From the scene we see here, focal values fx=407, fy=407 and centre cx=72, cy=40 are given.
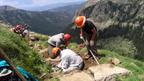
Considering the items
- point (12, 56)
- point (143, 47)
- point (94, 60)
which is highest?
point (12, 56)

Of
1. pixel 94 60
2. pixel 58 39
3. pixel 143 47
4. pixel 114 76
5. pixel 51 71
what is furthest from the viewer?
pixel 143 47

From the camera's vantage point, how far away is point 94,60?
19656mm

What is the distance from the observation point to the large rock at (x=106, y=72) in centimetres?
1585

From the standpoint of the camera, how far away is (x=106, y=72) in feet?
53.6

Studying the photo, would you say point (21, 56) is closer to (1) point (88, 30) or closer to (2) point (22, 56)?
(2) point (22, 56)

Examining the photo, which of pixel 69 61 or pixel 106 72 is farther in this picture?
pixel 69 61

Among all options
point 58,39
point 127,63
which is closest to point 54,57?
point 58,39

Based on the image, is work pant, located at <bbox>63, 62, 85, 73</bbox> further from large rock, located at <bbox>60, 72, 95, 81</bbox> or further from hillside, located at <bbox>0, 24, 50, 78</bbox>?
hillside, located at <bbox>0, 24, 50, 78</bbox>

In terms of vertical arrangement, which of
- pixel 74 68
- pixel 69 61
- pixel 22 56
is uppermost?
pixel 22 56

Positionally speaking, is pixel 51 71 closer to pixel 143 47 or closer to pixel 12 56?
pixel 12 56

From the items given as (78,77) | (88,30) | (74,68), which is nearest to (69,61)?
(74,68)

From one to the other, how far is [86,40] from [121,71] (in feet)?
15.6

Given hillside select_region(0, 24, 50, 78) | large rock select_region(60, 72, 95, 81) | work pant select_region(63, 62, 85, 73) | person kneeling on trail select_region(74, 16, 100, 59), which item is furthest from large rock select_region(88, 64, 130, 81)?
person kneeling on trail select_region(74, 16, 100, 59)

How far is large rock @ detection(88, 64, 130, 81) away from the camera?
1585cm
